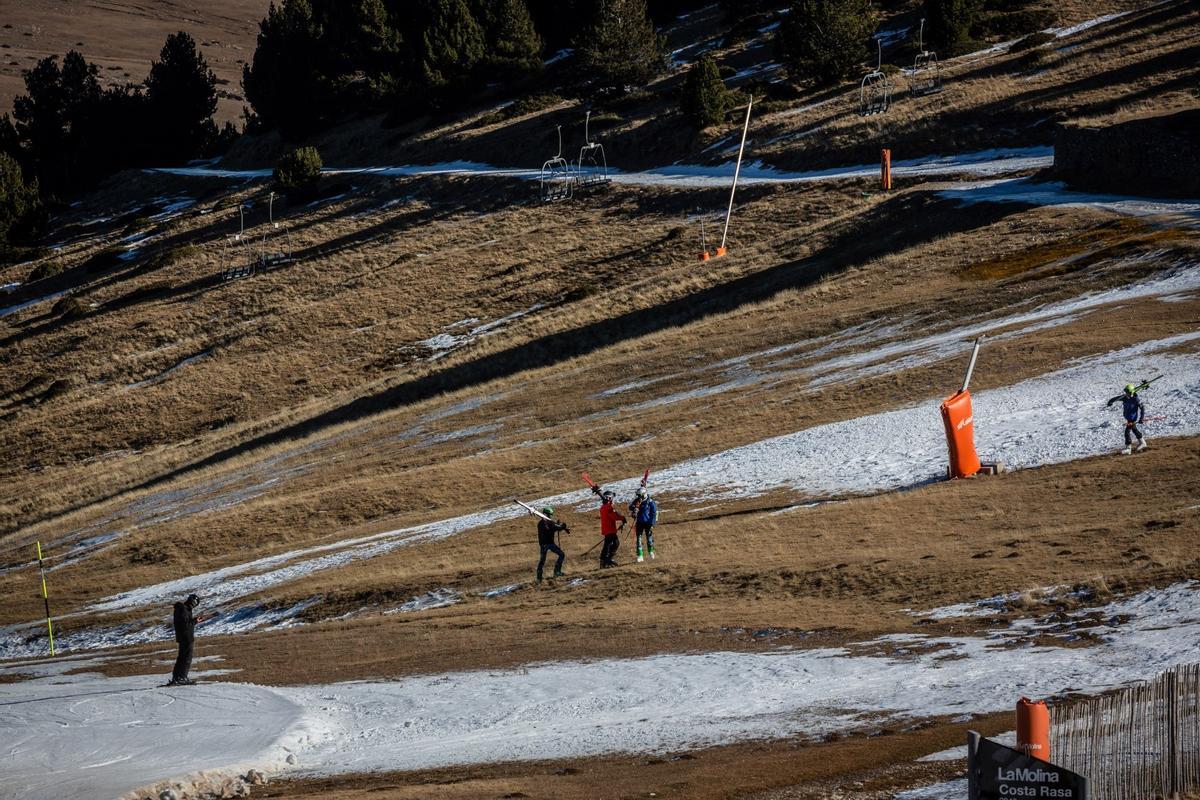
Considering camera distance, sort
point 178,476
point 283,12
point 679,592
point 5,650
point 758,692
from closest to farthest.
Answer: point 758,692 → point 679,592 → point 5,650 → point 178,476 → point 283,12

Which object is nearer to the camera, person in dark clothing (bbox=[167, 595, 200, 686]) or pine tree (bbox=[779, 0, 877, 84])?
person in dark clothing (bbox=[167, 595, 200, 686])

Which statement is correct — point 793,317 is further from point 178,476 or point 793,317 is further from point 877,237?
point 178,476

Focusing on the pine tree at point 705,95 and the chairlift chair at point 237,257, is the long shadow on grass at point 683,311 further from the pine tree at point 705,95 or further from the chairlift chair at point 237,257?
the chairlift chair at point 237,257

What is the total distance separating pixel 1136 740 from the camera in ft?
30.3

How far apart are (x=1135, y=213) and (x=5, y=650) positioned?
1692 inches

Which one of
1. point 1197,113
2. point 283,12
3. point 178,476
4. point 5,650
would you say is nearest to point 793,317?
point 1197,113

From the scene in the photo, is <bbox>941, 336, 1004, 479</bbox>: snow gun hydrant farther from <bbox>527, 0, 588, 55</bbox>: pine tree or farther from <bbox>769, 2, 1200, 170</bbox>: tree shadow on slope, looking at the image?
<bbox>527, 0, 588, 55</bbox>: pine tree

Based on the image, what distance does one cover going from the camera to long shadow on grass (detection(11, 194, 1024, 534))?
53.7 meters

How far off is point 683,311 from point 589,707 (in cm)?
4176

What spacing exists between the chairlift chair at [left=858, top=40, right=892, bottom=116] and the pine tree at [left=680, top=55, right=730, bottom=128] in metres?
9.74

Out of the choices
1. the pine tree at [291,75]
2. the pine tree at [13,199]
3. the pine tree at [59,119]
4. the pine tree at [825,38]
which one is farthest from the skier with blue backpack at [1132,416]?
the pine tree at [59,119]

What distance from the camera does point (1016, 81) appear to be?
76000mm

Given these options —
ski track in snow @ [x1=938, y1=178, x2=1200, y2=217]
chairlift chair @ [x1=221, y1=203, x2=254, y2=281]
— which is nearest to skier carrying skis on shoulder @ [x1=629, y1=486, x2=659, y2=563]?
ski track in snow @ [x1=938, y1=178, x2=1200, y2=217]

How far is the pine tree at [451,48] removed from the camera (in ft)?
378
